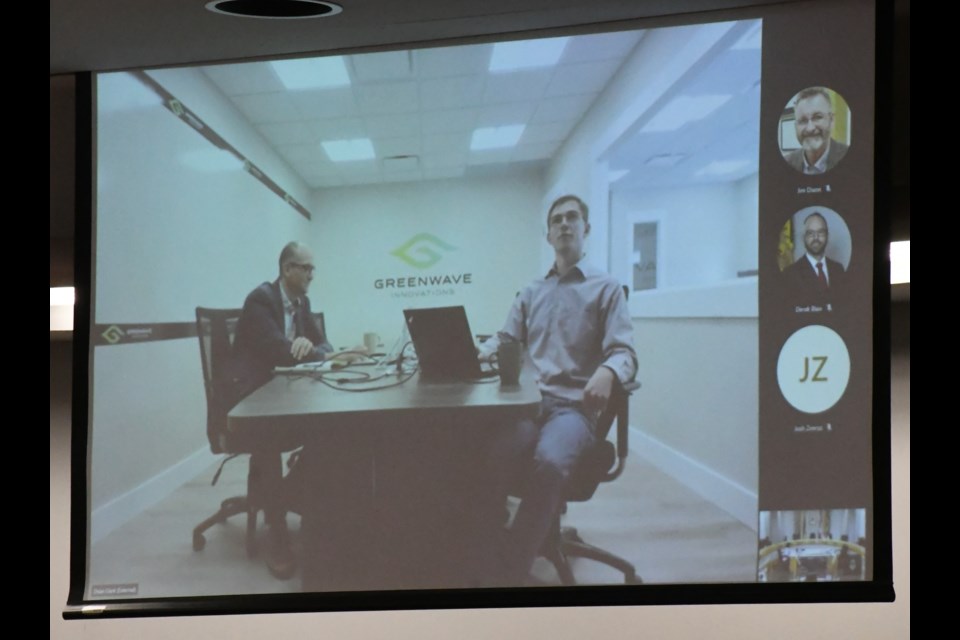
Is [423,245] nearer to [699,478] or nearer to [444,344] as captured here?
[444,344]

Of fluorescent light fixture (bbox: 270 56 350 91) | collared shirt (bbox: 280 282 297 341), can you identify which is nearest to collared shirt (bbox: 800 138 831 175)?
fluorescent light fixture (bbox: 270 56 350 91)

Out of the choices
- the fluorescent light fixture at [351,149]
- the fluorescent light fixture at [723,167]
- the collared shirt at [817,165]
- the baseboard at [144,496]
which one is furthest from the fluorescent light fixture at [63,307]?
the collared shirt at [817,165]

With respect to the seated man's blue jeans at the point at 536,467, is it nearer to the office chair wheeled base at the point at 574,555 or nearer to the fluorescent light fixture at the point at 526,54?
the office chair wheeled base at the point at 574,555

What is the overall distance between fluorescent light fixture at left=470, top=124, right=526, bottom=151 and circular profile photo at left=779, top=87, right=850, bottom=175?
3.15ft

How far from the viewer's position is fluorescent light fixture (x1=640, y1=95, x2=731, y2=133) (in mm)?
2830

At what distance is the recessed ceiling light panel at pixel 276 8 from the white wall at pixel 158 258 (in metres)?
0.41

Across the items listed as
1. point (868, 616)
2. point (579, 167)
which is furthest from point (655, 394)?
point (868, 616)

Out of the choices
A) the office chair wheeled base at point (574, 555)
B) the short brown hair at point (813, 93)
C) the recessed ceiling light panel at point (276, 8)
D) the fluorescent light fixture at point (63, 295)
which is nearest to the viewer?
the recessed ceiling light panel at point (276, 8)

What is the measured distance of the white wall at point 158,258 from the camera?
118 inches

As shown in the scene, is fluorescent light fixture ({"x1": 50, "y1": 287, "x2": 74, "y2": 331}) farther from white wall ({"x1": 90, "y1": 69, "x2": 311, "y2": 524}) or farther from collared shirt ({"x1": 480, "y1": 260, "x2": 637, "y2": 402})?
collared shirt ({"x1": 480, "y1": 260, "x2": 637, "y2": 402})

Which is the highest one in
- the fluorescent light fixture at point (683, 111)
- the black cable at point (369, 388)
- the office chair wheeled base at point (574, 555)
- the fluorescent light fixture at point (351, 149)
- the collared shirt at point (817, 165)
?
the fluorescent light fixture at point (683, 111)

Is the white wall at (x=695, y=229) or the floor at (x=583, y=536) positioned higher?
the white wall at (x=695, y=229)
